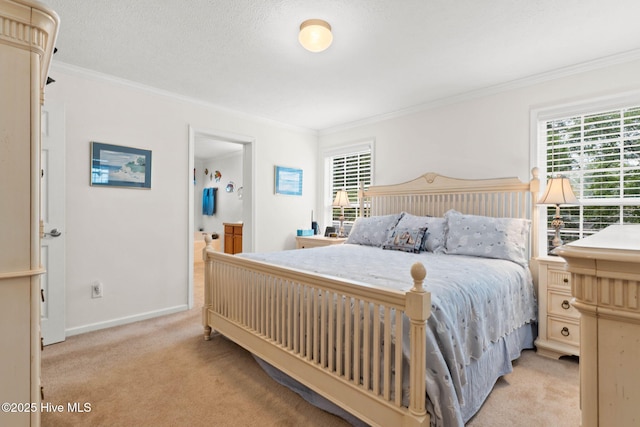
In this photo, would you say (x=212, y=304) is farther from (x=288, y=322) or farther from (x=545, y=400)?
(x=545, y=400)

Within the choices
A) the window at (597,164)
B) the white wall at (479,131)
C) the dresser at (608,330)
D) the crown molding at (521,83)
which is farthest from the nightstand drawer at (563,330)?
the dresser at (608,330)

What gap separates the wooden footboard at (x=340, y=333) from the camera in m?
1.28

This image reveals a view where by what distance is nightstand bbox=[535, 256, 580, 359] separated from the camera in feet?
7.57

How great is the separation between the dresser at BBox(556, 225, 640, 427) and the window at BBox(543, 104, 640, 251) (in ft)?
8.97

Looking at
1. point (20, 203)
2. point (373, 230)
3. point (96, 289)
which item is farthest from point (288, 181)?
point (20, 203)

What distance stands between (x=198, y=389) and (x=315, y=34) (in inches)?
94.8

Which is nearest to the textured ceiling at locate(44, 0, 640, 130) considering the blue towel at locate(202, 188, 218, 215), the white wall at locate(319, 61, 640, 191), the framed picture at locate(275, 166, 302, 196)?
the white wall at locate(319, 61, 640, 191)

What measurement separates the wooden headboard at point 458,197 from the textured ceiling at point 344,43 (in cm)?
97

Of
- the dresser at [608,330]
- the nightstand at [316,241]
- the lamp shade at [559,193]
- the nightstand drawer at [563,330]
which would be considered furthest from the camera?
the nightstand at [316,241]

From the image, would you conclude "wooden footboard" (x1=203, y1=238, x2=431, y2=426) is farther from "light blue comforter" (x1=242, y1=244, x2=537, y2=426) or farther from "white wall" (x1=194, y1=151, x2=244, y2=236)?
"white wall" (x1=194, y1=151, x2=244, y2=236)

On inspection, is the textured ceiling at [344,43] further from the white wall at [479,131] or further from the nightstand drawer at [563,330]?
the nightstand drawer at [563,330]

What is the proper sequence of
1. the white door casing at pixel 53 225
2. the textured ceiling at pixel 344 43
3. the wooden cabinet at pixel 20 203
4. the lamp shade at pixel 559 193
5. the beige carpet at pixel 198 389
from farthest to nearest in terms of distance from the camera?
1. the white door casing at pixel 53 225
2. the lamp shade at pixel 559 193
3. the textured ceiling at pixel 344 43
4. the beige carpet at pixel 198 389
5. the wooden cabinet at pixel 20 203

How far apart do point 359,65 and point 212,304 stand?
243 cm

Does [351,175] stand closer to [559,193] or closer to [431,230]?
[431,230]
